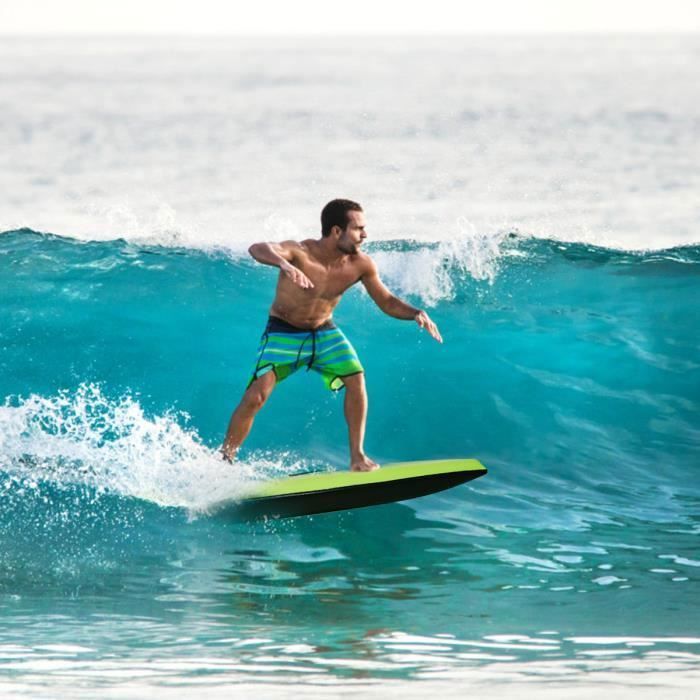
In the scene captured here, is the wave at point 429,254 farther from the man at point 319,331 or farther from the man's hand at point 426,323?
the man's hand at point 426,323

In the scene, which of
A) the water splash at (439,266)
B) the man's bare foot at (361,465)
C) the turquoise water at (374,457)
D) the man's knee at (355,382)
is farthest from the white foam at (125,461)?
the water splash at (439,266)

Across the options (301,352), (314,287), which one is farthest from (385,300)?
(301,352)

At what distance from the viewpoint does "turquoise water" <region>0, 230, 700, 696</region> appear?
524 centimetres

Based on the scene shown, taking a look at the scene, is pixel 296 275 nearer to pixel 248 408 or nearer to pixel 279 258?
pixel 279 258

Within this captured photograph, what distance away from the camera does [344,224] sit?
21.9ft

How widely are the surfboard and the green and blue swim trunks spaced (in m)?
0.50

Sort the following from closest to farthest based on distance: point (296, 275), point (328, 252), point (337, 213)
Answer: point (296, 275) < point (337, 213) < point (328, 252)

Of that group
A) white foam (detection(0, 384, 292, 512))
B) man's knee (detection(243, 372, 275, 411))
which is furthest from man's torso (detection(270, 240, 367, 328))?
white foam (detection(0, 384, 292, 512))

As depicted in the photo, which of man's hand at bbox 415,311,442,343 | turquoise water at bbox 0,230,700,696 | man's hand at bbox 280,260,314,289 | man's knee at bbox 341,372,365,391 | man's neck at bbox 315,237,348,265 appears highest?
man's neck at bbox 315,237,348,265

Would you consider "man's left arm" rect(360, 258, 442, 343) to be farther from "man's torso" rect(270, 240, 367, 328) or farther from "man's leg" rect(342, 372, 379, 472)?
"man's leg" rect(342, 372, 379, 472)

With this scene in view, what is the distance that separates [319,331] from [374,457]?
265cm

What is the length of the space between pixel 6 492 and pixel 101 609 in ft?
7.53

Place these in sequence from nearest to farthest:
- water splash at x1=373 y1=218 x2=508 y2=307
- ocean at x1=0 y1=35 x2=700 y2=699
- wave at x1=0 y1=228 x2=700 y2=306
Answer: ocean at x1=0 y1=35 x2=700 y2=699 → water splash at x1=373 y1=218 x2=508 y2=307 → wave at x1=0 y1=228 x2=700 y2=306

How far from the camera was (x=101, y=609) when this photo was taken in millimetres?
5793
